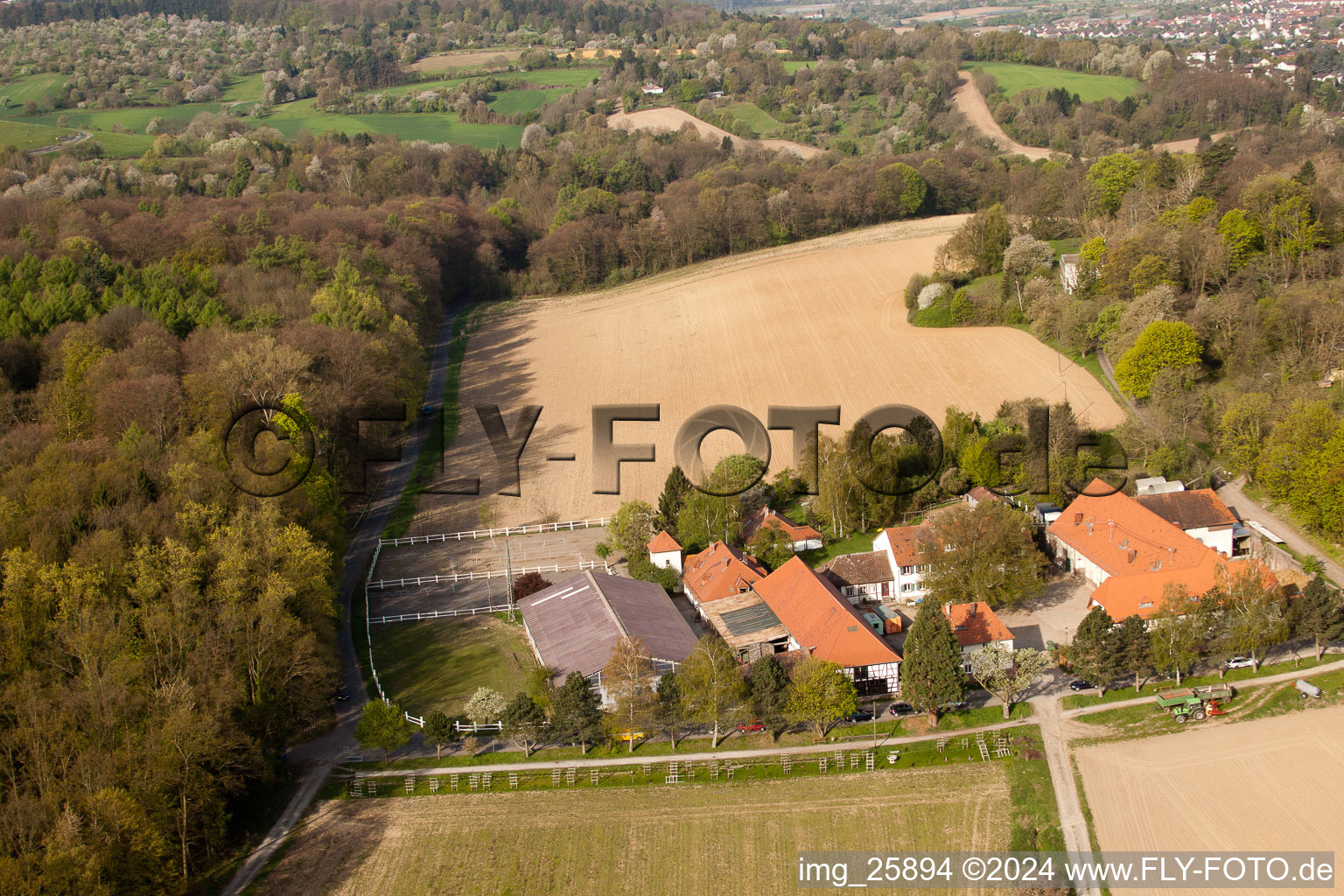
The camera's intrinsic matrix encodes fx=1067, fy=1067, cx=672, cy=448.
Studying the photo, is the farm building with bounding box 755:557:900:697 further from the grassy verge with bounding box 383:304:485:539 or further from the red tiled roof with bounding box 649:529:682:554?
the grassy verge with bounding box 383:304:485:539

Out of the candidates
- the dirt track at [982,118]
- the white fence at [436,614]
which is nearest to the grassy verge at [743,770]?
the white fence at [436,614]

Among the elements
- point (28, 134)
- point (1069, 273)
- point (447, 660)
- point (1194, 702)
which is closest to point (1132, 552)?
point (1194, 702)

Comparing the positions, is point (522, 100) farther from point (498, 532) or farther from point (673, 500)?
point (673, 500)

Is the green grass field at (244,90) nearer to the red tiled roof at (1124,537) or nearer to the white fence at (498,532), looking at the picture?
the white fence at (498,532)

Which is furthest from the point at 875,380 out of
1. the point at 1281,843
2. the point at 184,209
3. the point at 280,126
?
the point at 280,126

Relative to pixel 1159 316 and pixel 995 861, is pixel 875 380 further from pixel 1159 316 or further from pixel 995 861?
pixel 995 861

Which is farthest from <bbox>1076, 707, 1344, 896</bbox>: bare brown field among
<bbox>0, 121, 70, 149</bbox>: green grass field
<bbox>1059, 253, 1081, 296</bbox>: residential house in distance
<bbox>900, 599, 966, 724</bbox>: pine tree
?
<bbox>0, 121, 70, 149</bbox>: green grass field
